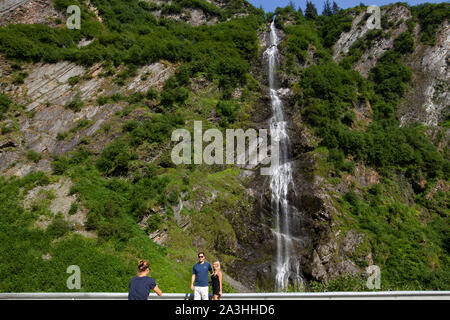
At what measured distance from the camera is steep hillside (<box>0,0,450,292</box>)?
1430 centimetres

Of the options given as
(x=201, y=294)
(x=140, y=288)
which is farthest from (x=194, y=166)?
(x=140, y=288)

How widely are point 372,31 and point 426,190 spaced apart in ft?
107

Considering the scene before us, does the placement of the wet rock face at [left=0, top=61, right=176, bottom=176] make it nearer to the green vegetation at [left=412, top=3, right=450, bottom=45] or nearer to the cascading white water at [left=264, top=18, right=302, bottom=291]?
the cascading white water at [left=264, top=18, right=302, bottom=291]

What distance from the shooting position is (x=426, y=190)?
24594 mm

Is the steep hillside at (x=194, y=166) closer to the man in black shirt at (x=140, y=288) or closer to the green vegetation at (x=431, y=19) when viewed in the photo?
the green vegetation at (x=431, y=19)

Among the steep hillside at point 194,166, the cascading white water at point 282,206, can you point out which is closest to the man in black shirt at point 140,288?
the steep hillside at point 194,166

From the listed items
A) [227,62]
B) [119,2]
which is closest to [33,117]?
[227,62]

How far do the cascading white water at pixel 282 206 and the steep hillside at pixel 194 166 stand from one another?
600 millimetres

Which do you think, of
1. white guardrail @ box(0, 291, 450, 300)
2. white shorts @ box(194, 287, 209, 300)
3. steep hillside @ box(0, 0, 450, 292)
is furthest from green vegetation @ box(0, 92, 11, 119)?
white shorts @ box(194, 287, 209, 300)

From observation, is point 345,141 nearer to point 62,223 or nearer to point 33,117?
point 62,223

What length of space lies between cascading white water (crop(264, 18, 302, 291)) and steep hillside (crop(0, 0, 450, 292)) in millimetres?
600

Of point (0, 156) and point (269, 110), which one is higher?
point (269, 110)

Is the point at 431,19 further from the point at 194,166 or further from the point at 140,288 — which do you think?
the point at 140,288

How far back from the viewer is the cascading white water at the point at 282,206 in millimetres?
16422
